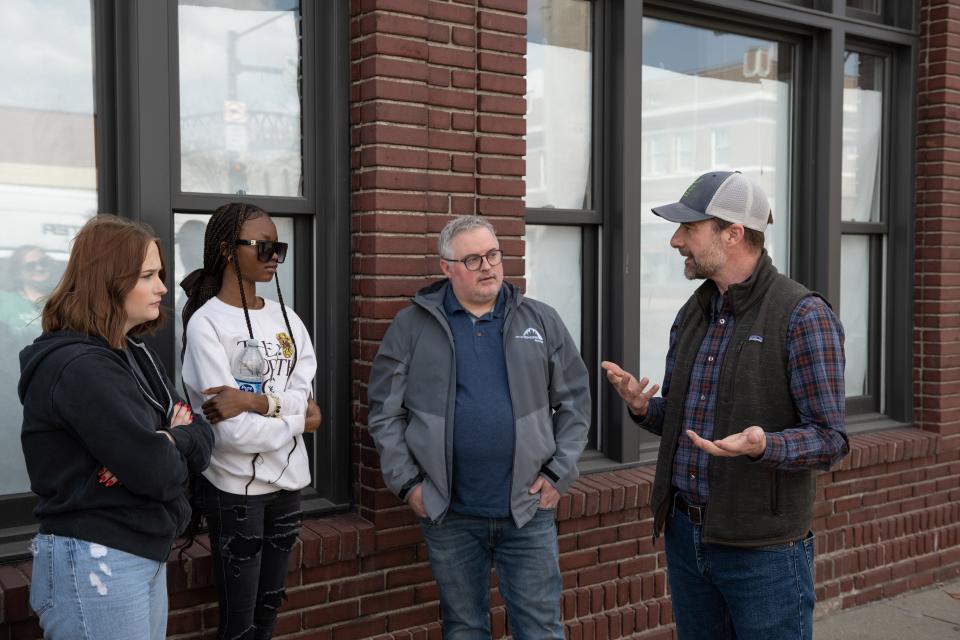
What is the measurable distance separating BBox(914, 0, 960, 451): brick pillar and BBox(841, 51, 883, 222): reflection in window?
244mm

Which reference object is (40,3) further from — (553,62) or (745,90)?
(745,90)

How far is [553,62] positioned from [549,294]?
3.65ft

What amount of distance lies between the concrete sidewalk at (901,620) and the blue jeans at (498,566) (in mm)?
2378

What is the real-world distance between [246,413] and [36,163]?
4.11 feet

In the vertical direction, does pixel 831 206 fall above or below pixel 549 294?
above

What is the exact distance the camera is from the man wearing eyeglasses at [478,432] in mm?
3408

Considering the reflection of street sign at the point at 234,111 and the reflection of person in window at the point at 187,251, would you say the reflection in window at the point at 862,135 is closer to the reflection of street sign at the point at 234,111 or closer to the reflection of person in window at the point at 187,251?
the reflection of street sign at the point at 234,111

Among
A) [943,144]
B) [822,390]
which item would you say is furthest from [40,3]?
[943,144]

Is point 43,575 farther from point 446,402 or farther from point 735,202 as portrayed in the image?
point 735,202

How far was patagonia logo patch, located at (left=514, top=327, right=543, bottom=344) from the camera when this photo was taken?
138 inches

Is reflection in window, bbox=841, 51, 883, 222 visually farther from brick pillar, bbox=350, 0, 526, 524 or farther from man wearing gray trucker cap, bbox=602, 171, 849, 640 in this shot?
man wearing gray trucker cap, bbox=602, 171, 849, 640

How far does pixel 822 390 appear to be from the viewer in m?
2.85

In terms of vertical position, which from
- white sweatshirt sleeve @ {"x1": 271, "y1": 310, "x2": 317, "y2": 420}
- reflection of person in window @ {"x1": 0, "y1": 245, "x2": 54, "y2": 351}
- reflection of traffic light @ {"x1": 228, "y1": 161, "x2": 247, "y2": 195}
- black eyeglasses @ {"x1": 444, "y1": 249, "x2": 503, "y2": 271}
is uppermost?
reflection of traffic light @ {"x1": 228, "y1": 161, "x2": 247, "y2": 195}

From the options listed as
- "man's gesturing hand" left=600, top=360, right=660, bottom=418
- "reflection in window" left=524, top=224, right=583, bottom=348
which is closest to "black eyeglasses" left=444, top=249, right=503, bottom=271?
"man's gesturing hand" left=600, top=360, right=660, bottom=418
